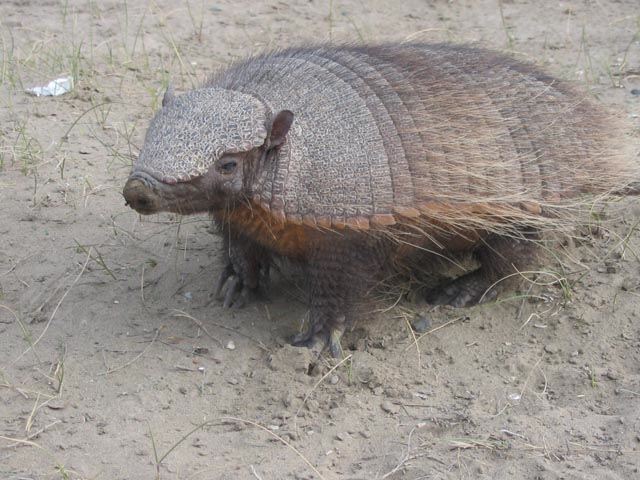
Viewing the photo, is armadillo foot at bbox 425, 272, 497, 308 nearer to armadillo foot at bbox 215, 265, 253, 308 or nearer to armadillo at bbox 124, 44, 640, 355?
armadillo at bbox 124, 44, 640, 355

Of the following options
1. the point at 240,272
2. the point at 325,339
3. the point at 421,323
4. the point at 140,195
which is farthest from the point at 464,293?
the point at 140,195

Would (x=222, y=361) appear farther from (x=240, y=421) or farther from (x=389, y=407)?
(x=389, y=407)

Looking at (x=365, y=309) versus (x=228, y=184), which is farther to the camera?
(x=365, y=309)

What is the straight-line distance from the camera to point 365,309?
5.52 m

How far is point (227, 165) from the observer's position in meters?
4.74

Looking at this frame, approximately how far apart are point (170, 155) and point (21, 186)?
2.78 metres

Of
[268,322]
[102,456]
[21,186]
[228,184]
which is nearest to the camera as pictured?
[102,456]

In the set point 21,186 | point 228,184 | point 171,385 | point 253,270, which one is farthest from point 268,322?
point 21,186

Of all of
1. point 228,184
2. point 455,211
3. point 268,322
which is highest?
point 228,184

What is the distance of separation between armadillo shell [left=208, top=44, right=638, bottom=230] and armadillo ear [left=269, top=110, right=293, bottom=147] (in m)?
0.07

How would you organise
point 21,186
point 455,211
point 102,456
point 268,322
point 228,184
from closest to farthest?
point 102,456, point 228,184, point 455,211, point 268,322, point 21,186

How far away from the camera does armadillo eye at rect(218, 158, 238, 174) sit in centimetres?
473

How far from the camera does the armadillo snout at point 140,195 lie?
179 inches

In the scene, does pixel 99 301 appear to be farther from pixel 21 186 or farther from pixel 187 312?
pixel 21 186
